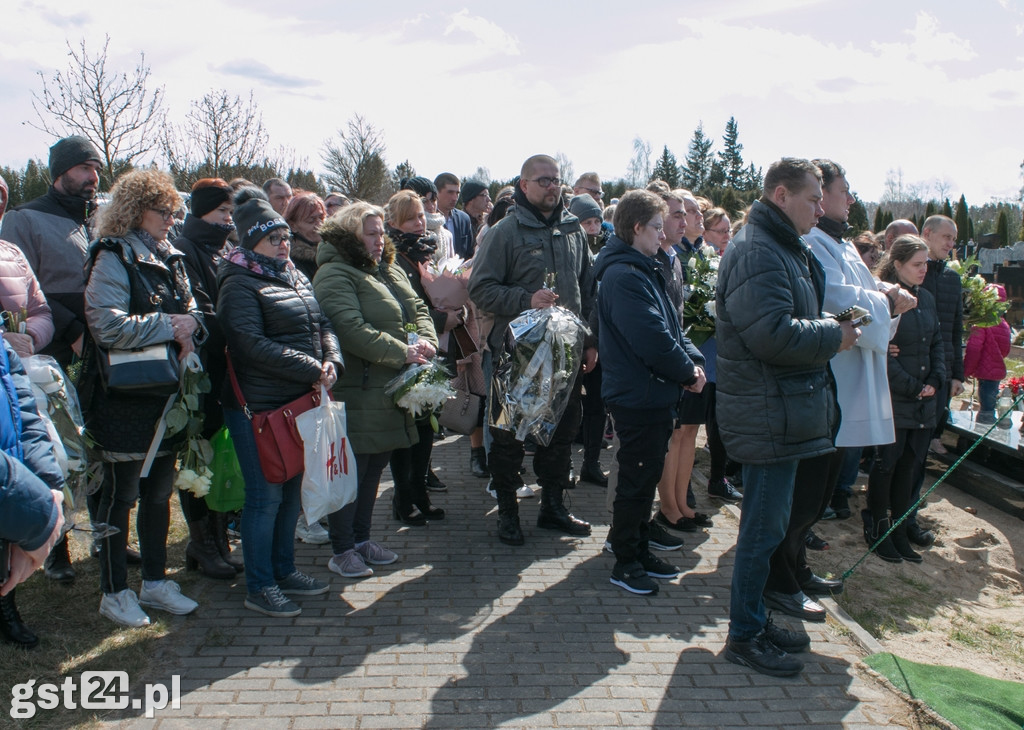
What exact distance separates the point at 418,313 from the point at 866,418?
2833 millimetres

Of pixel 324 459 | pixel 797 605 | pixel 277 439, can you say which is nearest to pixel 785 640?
pixel 797 605

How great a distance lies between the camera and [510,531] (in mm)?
5477

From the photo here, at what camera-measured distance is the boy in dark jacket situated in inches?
179

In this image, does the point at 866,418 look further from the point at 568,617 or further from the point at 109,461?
the point at 109,461

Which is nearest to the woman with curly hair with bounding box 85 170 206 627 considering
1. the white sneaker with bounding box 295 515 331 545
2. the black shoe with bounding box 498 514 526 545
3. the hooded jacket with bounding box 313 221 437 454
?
the hooded jacket with bounding box 313 221 437 454

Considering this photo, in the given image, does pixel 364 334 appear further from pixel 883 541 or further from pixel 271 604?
pixel 883 541

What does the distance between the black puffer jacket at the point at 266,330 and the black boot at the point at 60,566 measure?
1.41m

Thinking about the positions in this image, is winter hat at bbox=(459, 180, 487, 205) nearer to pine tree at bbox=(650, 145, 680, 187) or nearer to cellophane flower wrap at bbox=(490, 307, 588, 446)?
cellophane flower wrap at bbox=(490, 307, 588, 446)

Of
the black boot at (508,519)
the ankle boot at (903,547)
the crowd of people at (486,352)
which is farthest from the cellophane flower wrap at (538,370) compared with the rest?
the ankle boot at (903,547)

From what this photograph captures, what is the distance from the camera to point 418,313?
212 inches

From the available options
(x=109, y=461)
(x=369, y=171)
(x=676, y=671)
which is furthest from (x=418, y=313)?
(x=369, y=171)

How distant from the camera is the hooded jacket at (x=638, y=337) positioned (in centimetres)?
452

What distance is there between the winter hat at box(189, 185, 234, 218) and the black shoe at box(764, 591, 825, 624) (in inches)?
154

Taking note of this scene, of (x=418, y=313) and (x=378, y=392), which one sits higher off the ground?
(x=418, y=313)
